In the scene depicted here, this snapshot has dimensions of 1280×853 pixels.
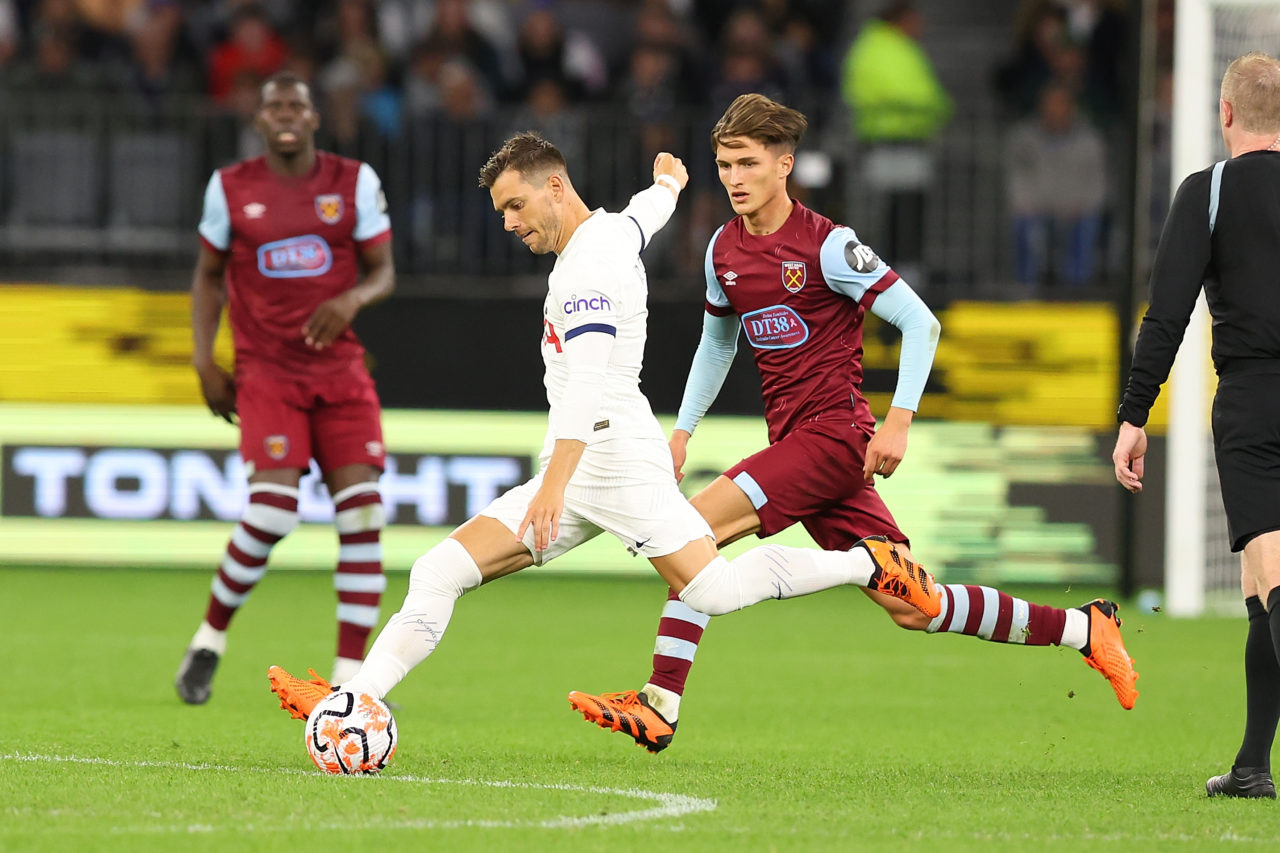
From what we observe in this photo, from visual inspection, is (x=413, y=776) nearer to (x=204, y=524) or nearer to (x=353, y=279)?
(x=353, y=279)

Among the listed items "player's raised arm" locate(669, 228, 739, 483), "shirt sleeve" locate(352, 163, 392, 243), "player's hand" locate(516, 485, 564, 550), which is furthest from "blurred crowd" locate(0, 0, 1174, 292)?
"player's hand" locate(516, 485, 564, 550)

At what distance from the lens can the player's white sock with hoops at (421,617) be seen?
231 inches

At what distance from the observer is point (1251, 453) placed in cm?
545

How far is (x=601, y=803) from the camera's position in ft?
17.6

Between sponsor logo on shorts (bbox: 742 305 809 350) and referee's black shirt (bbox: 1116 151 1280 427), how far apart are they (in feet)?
4.46

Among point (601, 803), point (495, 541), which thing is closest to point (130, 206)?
point (495, 541)

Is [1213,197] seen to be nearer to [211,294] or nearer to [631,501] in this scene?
[631,501]

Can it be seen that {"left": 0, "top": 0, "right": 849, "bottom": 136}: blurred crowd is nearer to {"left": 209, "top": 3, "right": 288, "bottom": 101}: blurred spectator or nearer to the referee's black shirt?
{"left": 209, "top": 3, "right": 288, "bottom": 101}: blurred spectator

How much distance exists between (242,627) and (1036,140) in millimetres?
6918

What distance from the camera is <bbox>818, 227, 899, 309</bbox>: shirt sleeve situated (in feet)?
20.8

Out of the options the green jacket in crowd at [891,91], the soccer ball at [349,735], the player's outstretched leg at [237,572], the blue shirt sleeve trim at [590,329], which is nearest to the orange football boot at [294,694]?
the soccer ball at [349,735]

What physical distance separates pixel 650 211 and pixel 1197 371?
5.75 metres

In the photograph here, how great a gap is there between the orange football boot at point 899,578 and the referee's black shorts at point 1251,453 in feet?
3.31

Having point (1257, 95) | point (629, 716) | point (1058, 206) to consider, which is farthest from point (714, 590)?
point (1058, 206)
